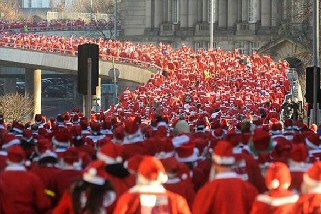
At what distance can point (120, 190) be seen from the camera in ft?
43.7

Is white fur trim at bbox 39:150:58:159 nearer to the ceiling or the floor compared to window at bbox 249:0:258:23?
nearer to the floor

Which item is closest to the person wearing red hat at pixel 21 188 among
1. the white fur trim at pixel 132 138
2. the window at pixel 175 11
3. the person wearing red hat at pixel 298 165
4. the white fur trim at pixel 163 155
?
the white fur trim at pixel 163 155

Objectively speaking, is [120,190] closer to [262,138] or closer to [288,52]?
[262,138]

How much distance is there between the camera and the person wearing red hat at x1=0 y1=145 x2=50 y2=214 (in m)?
13.9

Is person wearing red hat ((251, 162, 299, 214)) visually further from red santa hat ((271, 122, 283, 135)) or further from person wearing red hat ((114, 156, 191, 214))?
red santa hat ((271, 122, 283, 135))

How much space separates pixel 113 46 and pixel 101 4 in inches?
3766

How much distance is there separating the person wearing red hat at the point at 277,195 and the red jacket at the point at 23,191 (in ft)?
9.67

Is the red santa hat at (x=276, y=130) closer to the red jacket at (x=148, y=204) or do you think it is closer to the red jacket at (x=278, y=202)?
the red jacket at (x=278, y=202)

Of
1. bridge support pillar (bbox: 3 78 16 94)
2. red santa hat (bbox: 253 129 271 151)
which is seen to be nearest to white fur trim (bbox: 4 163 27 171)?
red santa hat (bbox: 253 129 271 151)

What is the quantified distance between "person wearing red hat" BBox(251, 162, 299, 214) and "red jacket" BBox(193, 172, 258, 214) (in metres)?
0.47

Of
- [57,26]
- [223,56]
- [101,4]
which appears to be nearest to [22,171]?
[223,56]

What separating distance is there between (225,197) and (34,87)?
2599 inches

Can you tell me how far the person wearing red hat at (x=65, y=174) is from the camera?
14773mm

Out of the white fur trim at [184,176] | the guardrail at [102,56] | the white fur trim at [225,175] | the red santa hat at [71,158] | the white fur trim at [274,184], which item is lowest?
the white fur trim at [184,176]
